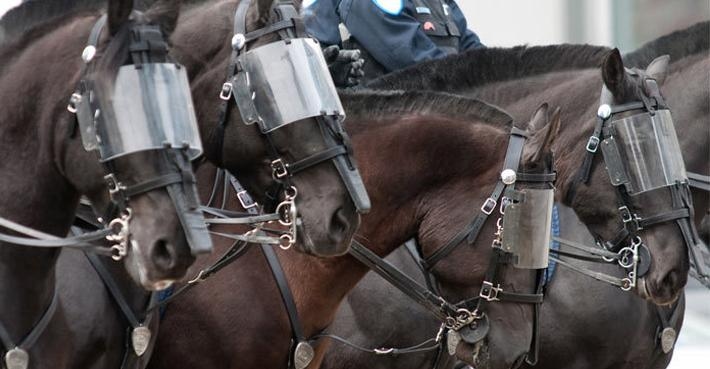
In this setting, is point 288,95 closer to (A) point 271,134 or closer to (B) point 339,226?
(A) point 271,134

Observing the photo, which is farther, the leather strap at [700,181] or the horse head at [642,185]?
the leather strap at [700,181]

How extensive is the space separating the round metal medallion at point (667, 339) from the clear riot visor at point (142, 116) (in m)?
2.99

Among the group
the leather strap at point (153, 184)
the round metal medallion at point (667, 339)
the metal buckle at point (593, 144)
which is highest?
the leather strap at point (153, 184)

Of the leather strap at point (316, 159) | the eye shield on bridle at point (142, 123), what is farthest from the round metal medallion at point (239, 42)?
the eye shield on bridle at point (142, 123)

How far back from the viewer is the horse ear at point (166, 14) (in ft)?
13.4

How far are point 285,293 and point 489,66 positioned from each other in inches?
59.5

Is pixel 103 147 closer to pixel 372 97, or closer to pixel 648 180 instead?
pixel 372 97

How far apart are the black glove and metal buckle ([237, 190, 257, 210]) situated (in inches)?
28.4

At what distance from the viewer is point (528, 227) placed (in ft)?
17.0

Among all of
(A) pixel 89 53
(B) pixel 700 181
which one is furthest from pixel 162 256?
(B) pixel 700 181

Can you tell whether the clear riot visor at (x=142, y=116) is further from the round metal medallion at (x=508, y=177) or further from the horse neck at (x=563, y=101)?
the horse neck at (x=563, y=101)

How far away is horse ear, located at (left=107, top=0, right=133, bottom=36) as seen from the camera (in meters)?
3.88

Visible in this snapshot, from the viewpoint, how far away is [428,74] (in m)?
5.92

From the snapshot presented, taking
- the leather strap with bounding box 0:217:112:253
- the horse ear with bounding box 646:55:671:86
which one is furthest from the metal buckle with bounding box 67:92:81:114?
the horse ear with bounding box 646:55:671:86
